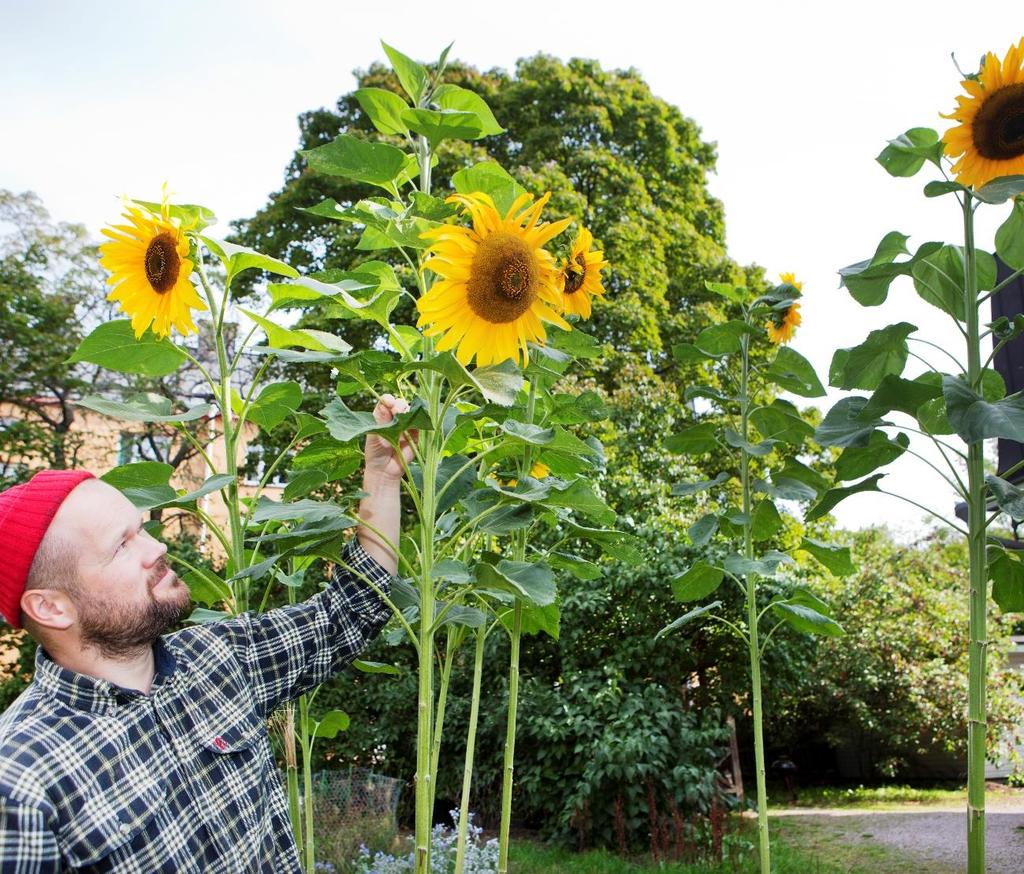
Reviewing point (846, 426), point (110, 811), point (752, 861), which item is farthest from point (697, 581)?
point (752, 861)


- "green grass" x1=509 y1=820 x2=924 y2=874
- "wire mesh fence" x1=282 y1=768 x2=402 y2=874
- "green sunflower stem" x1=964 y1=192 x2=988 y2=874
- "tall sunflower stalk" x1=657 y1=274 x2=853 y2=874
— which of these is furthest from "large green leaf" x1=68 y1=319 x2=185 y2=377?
"green grass" x1=509 y1=820 x2=924 y2=874

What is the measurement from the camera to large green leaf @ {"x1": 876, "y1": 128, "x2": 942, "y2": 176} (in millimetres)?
1899

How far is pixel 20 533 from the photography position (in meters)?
1.33

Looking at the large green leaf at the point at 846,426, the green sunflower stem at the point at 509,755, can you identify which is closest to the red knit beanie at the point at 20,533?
the green sunflower stem at the point at 509,755

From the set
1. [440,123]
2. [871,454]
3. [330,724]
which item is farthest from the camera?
[330,724]

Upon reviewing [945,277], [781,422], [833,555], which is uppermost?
[945,277]

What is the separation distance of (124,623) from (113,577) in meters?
0.07

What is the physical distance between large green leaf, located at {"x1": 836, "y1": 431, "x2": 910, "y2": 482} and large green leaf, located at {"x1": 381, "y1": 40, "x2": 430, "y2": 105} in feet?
3.73

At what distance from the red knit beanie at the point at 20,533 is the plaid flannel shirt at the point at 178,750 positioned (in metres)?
0.11

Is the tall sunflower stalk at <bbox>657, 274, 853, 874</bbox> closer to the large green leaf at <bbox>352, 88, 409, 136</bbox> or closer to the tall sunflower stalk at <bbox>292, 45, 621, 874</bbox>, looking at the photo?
the tall sunflower stalk at <bbox>292, 45, 621, 874</bbox>

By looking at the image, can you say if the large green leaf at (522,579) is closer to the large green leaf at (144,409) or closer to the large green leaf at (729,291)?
the large green leaf at (144,409)

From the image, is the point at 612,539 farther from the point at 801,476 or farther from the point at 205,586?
the point at 205,586

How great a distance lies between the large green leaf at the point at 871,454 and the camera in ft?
6.58

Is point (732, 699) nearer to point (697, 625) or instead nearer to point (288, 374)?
point (697, 625)
